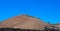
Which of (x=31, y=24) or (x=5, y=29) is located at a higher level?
(x=31, y=24)

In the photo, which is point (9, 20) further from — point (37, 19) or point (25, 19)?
point (37, 19)

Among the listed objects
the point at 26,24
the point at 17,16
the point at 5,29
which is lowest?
the point at 5,29

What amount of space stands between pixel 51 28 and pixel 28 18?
510 cm

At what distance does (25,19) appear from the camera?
64.5 feet

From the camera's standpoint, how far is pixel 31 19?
19859 mm

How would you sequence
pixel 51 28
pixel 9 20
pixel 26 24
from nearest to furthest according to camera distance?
pixel 51 28
pixel 26 24
pixel 9 20

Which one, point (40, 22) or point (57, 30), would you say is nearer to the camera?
point (57, 30)

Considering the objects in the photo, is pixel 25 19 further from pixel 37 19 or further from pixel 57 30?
pixel 57 30

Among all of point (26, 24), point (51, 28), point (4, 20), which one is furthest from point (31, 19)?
point (51, 28)

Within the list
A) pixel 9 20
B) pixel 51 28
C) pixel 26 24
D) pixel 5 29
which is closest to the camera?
pixel 5 29

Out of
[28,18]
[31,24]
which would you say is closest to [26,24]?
[31,24]

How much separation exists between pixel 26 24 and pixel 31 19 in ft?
5.73

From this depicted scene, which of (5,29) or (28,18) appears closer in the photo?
(5,29)

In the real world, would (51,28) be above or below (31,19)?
below
